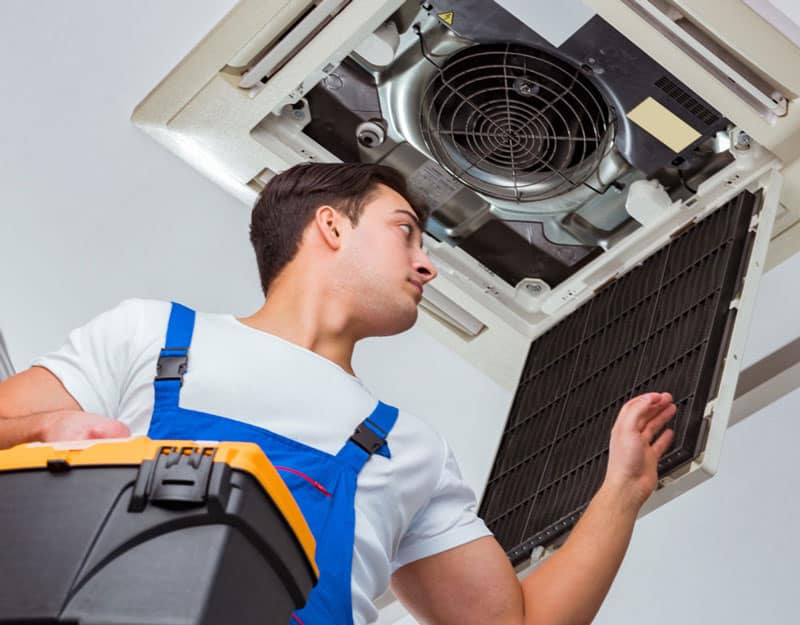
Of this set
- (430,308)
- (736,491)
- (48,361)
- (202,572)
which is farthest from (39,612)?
(736,491)

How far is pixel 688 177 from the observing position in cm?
277

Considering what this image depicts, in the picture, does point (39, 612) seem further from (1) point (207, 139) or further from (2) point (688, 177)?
(2) point (688, 177)

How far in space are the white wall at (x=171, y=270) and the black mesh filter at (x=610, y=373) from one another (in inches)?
9.7

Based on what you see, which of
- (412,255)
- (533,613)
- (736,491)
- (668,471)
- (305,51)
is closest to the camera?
(533,613)

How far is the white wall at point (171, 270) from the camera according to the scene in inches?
103

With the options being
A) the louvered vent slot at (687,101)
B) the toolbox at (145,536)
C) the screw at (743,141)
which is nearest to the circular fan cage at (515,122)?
the louvered vent slot at (687,101)

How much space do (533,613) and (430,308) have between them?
3.81 feet

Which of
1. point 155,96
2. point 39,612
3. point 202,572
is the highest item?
point 155,96

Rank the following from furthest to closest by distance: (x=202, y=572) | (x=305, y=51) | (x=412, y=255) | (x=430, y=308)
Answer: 1. (x=430, y=308)
2. (x=305, y=51)
3. (x=412, y=255)
4. (x=202, y=572)

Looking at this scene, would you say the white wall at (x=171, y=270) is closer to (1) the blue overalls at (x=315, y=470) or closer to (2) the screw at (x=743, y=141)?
(2) the screw at (x=743, y=141)

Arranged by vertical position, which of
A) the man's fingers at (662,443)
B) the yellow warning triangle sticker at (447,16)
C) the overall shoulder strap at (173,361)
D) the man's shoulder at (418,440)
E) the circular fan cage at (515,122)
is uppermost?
Result: the yellow warning triangle sticker at (447,16)

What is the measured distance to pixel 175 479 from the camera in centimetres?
124

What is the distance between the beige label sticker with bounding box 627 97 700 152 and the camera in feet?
8.58

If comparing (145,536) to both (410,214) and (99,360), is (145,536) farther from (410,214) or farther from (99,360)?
(410,214)
